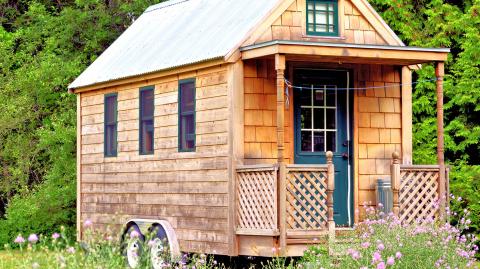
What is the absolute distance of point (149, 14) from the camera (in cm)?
2283

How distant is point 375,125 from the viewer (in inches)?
702

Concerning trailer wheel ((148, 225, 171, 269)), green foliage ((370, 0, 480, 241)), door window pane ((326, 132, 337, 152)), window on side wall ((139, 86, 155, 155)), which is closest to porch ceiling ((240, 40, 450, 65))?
door window pane ((326, 132, 337, 152))

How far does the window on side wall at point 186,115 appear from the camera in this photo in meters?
17.7

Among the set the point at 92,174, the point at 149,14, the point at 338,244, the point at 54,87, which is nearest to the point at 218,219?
the point at 338,244

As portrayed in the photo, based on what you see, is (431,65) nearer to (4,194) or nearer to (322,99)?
(322,99)

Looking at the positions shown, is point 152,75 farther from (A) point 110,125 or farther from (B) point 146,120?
(A) point 110,125

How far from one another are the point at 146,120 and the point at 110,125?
1.71 meters

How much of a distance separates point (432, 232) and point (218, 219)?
4.39 metres

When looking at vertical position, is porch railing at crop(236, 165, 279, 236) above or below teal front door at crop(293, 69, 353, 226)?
below

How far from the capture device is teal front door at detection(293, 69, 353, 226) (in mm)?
17203

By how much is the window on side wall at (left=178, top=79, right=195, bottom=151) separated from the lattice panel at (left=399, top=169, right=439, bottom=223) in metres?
3.52

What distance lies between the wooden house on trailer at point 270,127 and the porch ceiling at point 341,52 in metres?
0.02

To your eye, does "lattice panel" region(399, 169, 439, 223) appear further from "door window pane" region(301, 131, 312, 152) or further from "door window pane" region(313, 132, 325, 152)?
"door window pane" region(301, 131, 312, 152)

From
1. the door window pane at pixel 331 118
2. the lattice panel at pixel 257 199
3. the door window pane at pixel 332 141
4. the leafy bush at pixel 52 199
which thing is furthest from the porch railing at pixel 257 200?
the leafy bush at pixel 52 199
